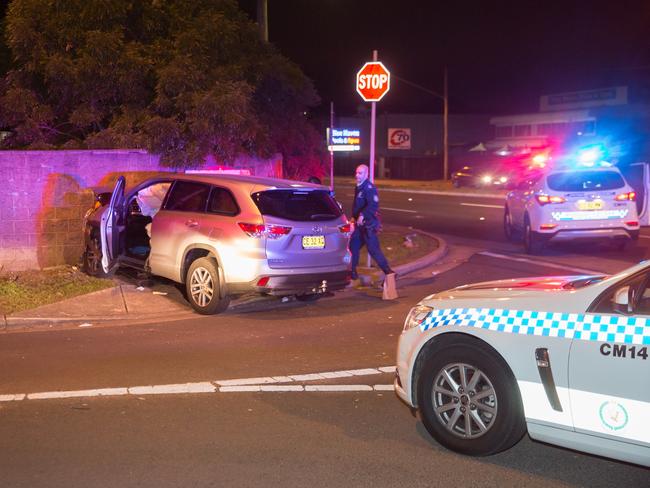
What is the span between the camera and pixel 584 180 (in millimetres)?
14453

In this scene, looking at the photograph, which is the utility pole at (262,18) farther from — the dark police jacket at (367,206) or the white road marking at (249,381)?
the white road marking at (249,381)

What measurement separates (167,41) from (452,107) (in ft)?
181

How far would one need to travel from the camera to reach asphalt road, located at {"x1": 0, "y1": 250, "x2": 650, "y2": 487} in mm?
4879

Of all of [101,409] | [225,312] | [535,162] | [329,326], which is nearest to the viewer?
[101,409]

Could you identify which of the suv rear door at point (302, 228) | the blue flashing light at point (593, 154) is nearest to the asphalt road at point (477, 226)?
the blue flashing light at point (593, 154)

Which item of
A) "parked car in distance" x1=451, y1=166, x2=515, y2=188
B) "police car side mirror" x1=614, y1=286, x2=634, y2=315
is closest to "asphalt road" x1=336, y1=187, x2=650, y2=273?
"parked car in distance" x1=451, y1=166, x2=515, y2=188

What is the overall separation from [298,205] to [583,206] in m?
6.41

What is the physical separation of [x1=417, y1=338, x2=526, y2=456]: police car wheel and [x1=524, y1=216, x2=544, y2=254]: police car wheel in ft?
32.4

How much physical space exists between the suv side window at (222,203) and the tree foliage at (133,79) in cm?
423

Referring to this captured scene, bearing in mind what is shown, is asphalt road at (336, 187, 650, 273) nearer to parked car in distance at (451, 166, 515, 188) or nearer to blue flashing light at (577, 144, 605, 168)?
parked car in distance at (451, 166, 515, 188)

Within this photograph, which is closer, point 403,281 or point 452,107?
point 403,281

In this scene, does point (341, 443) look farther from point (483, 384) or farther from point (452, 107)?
point (452, 107)

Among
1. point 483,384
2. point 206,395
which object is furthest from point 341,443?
point 206,395

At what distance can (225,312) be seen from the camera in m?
10.1
